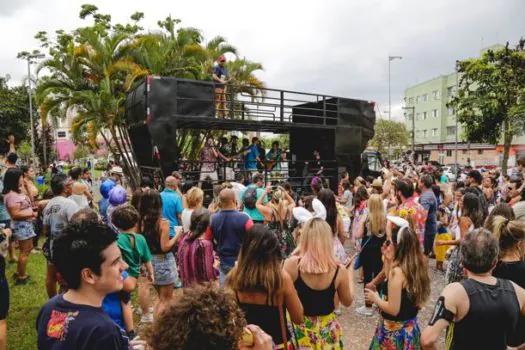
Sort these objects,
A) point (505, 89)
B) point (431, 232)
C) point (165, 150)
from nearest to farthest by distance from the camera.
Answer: point (431, 232)
point (165, 150)
point (505, 89)

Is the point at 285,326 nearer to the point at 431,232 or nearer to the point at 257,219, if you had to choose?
the point at 257,219

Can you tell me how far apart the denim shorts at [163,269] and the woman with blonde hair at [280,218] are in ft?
6.43

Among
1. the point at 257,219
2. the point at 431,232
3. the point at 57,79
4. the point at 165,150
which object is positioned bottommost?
the point at 431,232

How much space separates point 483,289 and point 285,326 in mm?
1285

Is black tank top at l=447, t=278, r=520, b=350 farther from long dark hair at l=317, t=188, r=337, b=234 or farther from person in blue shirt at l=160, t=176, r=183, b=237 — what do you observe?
person in blue shirt at l=160, t=176, r=183, b=237

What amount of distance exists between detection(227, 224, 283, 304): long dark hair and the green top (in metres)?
1.45

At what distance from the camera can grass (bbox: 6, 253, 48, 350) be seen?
4387 mm

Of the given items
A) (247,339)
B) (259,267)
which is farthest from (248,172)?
(247,339)

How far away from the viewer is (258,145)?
11602mm

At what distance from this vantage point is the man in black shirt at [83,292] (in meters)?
1.67

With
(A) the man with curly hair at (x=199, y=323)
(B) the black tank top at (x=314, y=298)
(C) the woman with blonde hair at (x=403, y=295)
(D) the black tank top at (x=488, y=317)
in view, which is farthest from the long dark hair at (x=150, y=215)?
(D) the black tank top at (x=488, y=317)

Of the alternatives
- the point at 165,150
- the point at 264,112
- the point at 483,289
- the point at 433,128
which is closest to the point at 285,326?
the point at 483,289

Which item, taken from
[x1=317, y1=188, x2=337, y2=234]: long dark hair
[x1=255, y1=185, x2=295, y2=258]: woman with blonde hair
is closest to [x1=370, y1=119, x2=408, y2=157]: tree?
[x1=255, y1=185, x2=295, y2=258]: woman with blonde hair

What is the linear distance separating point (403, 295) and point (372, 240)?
2.21 m
